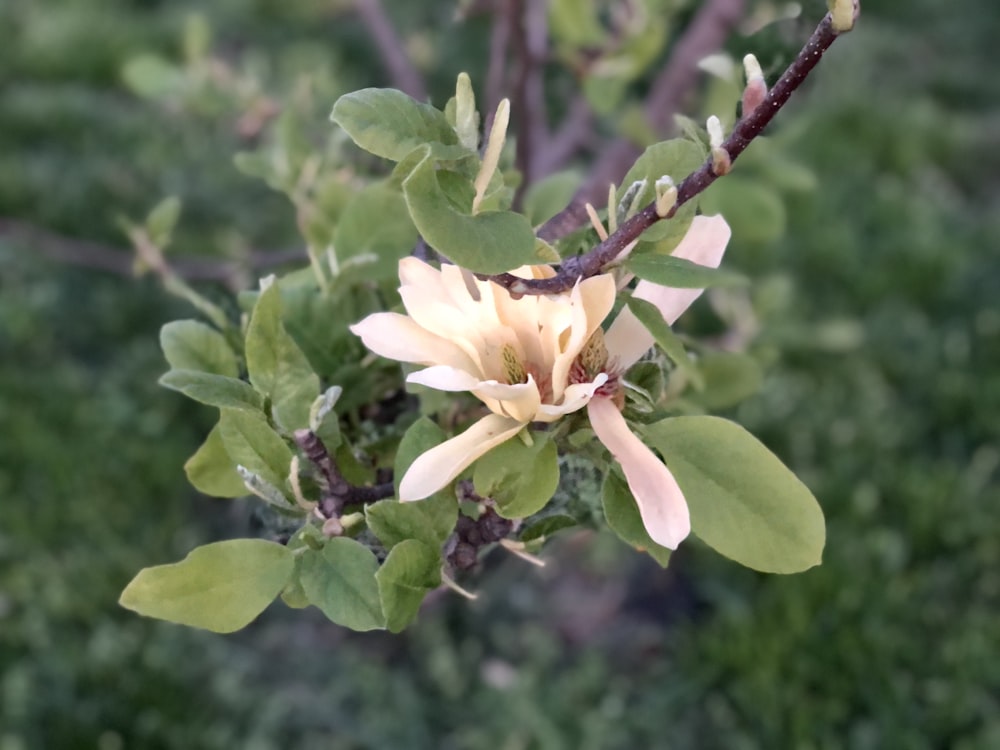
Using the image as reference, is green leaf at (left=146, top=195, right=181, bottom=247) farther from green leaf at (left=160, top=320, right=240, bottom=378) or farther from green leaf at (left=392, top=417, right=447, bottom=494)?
green leaf at (left=392, top=417, right=447, bottom=494)

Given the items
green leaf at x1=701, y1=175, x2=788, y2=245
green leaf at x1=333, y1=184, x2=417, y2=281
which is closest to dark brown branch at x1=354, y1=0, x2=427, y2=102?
green leaf at x1=701, y1=175, x2=788, y2=245

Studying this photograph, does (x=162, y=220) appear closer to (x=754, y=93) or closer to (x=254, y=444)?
(x=254, y=444)

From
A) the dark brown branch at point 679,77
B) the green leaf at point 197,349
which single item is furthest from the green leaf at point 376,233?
the dark brown branch at point 679,77

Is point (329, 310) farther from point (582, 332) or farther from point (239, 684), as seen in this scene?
point (239, 684)

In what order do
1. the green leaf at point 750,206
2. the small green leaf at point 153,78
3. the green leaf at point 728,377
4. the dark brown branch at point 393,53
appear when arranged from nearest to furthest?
1. the green leaf at point 728,377
2. the green leaf at point 750,206
3. the small green leaf at point 153,78
4. the dark brown branch at point 393,53

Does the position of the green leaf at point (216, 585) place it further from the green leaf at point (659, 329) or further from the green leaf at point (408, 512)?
the green leaf at point (659, 329)
